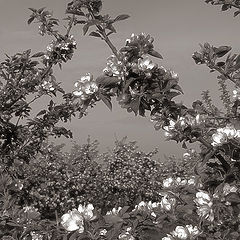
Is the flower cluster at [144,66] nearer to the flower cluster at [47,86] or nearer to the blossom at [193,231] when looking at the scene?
the blossom at [193,231]

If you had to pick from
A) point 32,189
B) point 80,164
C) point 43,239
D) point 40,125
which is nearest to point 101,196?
point 80,164

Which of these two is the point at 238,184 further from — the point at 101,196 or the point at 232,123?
the point at 101,196

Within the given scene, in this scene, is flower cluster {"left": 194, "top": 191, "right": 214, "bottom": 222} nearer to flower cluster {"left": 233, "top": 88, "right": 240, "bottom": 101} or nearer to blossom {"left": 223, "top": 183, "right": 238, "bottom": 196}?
blossom {"left": 223, "top": 183, "right": 238, "bottom": 196}

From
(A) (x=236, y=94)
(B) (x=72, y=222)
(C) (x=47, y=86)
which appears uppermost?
(C) (x=47, y=86)

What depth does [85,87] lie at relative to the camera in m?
3.16

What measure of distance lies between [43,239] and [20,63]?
3.82 meters

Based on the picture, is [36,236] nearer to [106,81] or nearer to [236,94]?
[106,81]

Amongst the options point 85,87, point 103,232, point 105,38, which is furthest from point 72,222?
point 105,38

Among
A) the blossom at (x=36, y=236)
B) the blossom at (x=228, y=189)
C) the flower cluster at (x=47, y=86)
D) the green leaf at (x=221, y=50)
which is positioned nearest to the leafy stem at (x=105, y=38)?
the green leaf at (x=221, y=50)

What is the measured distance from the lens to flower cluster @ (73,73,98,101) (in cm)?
315

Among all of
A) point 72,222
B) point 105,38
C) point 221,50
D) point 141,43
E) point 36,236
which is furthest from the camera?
point 221,50

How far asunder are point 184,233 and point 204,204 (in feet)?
0.60

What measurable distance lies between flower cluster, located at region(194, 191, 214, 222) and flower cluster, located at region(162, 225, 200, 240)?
9cm

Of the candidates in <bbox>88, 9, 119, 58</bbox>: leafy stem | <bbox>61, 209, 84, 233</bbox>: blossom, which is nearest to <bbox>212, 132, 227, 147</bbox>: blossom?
<bbox>88, 9, 119, 58</bbox>: leafy stem
